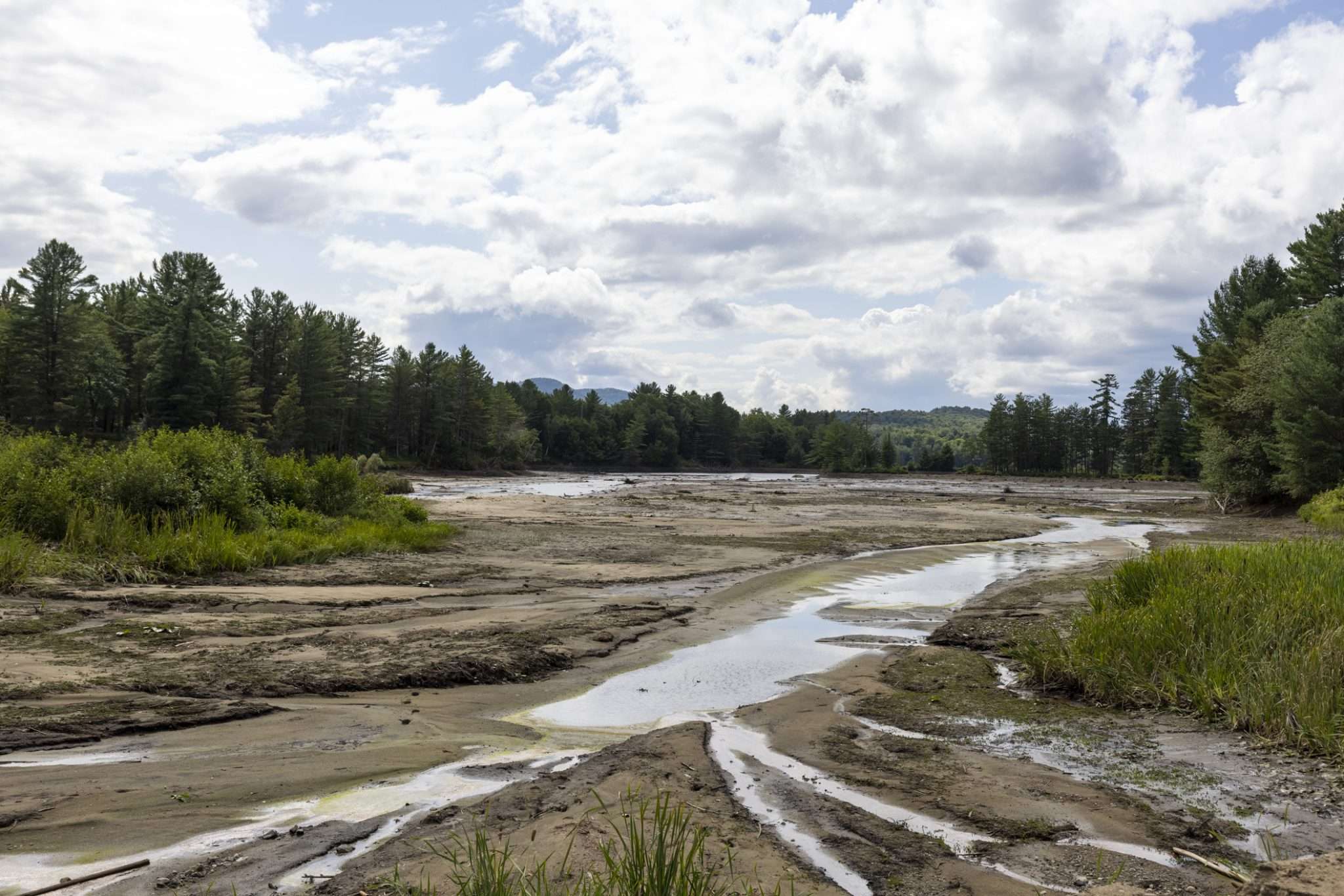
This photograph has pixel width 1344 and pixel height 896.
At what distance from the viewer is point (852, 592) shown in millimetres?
18719

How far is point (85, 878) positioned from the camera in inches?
182

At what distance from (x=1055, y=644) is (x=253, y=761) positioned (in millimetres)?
9135

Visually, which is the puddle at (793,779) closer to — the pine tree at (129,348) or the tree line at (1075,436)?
the pine tree at (129,348)

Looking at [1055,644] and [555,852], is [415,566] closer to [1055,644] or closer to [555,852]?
[1055,644]

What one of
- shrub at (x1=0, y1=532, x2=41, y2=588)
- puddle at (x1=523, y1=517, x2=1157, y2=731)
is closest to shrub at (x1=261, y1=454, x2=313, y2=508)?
shrub at (x1=0, y1=532, x2=41, y2=588)

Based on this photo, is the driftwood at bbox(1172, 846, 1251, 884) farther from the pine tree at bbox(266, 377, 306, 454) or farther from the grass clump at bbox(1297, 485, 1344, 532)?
the pine tree at bbox(266, 377, 306, 454)

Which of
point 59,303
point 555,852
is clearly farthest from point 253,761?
point 59,303

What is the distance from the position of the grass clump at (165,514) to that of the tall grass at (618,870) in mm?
12158

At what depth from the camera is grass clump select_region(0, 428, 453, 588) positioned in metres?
15.0

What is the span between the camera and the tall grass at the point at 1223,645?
303 inches

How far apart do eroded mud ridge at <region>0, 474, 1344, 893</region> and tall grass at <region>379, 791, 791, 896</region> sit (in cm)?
25

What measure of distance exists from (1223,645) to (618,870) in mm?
8085

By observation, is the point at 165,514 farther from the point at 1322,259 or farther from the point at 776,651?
the point at 1322,259

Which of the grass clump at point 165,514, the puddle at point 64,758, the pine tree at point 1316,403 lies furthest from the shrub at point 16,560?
the pine tree at point 1316,403
